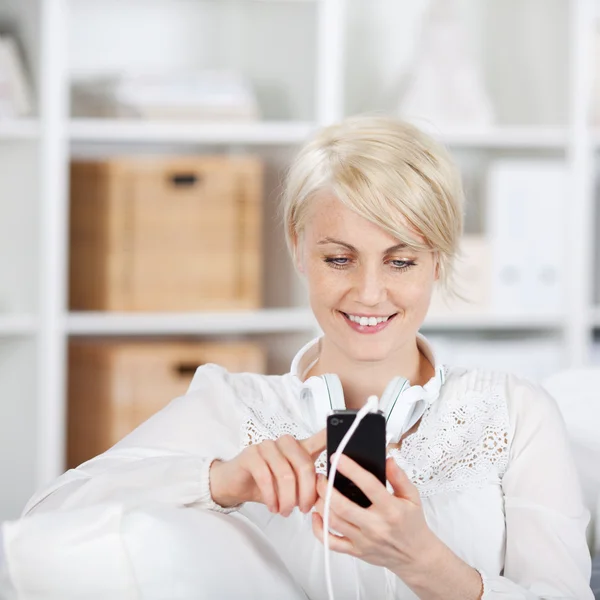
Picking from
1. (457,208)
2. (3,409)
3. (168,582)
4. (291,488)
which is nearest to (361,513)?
(291,488)

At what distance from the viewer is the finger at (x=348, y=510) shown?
3.04 ft

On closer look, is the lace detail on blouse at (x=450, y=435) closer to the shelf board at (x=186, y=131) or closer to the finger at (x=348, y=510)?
the finger at (x=348, y=510)

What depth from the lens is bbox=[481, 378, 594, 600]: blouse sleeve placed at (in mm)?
1092

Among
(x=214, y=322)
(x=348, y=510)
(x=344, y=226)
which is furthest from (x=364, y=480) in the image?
(x=214, y=322)

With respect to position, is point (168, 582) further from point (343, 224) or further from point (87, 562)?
point (343, 224)

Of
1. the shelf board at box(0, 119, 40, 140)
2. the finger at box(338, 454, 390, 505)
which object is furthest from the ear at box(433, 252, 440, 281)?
the shelf board at box(0, 119, 40, 140)

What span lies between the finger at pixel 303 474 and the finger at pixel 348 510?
21mm

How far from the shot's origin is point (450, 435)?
4.10ft

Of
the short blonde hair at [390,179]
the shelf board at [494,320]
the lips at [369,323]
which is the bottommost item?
the shelf board at [494,320]

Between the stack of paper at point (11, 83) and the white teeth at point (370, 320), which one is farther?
the stack of paper at point (11, 83)

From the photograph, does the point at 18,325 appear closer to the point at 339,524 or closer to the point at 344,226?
the point at 344,226

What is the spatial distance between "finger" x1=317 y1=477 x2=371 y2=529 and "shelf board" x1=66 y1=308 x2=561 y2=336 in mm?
1703

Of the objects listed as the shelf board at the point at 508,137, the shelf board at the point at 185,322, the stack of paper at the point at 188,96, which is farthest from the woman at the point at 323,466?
the shelf board at the point at 508,137

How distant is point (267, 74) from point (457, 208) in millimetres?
1686
